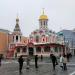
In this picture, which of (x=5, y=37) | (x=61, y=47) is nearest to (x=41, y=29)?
(x=61, y=47)

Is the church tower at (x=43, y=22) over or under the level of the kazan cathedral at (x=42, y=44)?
over

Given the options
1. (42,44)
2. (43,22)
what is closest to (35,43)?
(42,44)

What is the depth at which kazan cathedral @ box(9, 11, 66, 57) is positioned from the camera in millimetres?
91625

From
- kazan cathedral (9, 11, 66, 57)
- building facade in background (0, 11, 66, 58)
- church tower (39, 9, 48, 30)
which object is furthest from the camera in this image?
church tower (39, 9, 48, 30)

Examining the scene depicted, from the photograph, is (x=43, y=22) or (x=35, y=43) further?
(x=43, y=22)

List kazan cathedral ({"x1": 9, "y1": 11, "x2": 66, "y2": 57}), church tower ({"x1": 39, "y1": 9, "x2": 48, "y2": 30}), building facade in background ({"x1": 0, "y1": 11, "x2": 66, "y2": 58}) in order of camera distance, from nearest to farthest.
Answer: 1. kazan cathedral ({"x1": 9, "y1": 11, "x2": 66, "y2": 57})
2. building facade in background ({"x1": 0, "y1": 11, "x2": 66, "y2": 58})
3. church tower ({"x1": 39, "y1": 9, "x2": 48, "y2": 30})

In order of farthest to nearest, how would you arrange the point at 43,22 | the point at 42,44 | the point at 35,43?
the point at 43,22
the point at 35,43
the point at 42,44

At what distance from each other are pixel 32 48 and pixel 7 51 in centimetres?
1270

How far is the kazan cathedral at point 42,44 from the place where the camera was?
91.6 m

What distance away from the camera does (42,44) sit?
9169cm

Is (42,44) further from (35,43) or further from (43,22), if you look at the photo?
(43,22)

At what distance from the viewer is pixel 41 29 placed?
322 feet

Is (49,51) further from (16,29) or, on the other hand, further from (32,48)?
(16,29)

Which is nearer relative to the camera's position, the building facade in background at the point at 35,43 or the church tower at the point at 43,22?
the building facade in background at the point at 35,43
